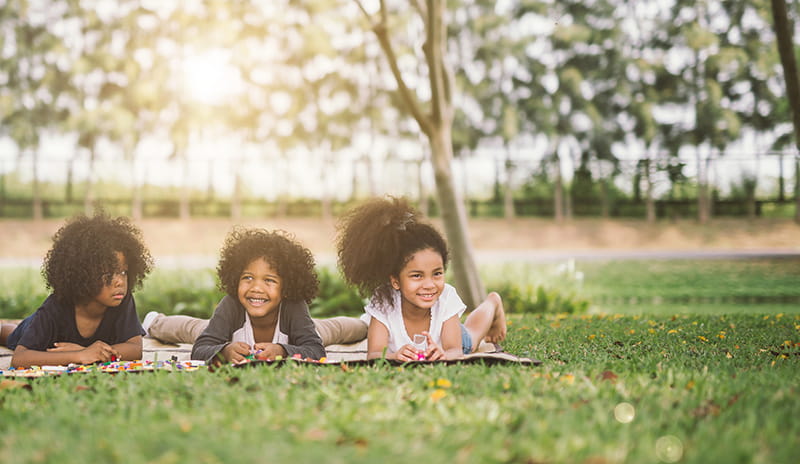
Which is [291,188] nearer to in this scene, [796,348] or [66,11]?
[66,11]

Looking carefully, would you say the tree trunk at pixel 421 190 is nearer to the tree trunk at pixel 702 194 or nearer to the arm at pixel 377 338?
the tree trunk at pixel 702 194

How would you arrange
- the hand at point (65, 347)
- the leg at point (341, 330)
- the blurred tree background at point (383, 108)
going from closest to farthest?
the hand at point (65, 347) < the leg at point (341, 330) < the blurred tree background at point (383, 108)

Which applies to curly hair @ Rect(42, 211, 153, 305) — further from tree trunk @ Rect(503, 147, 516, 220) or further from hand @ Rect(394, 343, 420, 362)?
tree trunk @ Rect(503, 147, 516, 220)

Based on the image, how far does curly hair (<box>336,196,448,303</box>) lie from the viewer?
15.5 feet

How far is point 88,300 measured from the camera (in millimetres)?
5012

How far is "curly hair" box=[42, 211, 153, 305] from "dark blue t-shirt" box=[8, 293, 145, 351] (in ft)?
0.30

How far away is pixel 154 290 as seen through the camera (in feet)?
33.2

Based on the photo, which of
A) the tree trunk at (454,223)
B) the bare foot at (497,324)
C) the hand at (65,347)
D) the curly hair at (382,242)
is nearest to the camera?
the curly hair at (382,242)

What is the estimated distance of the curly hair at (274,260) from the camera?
4.99 metres

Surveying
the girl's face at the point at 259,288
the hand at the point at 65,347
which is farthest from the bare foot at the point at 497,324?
the hand at the point at 65,347

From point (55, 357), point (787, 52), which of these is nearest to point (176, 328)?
point (55, 357)

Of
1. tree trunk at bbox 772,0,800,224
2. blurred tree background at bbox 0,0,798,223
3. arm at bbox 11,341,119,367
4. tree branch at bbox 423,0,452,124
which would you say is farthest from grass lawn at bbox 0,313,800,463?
blurred tree background at bbox 0,0,798,223

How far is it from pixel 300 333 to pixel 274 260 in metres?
0.53

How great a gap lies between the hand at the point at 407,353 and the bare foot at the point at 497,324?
1.44 meters
